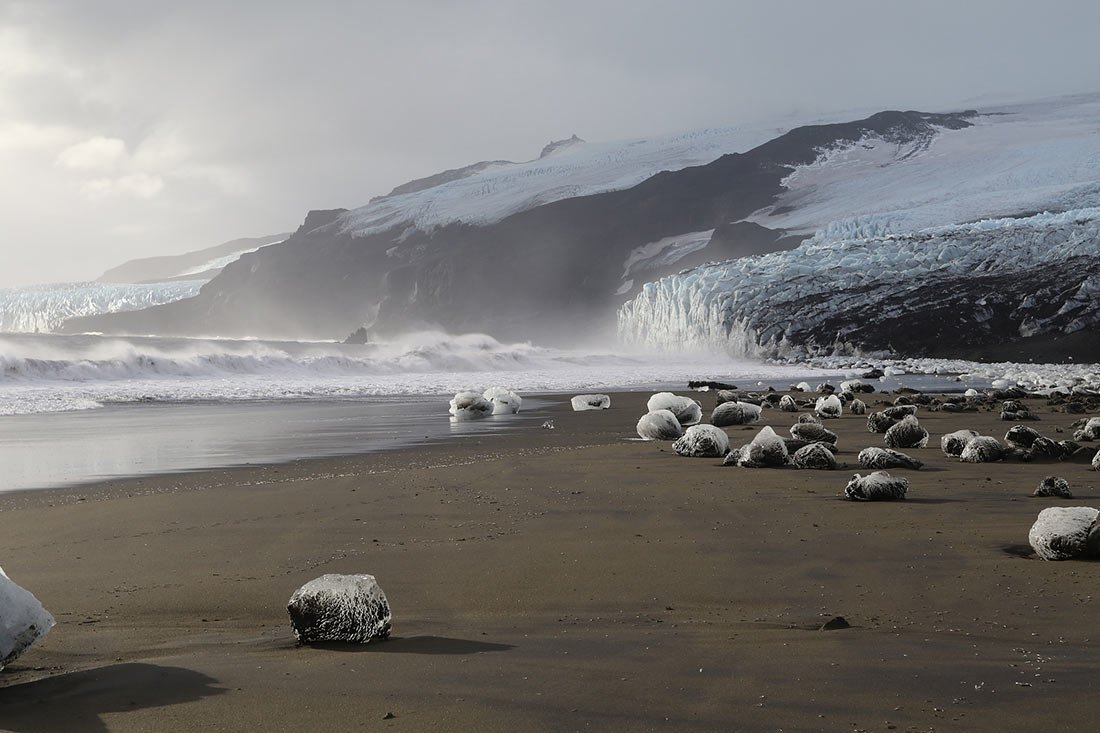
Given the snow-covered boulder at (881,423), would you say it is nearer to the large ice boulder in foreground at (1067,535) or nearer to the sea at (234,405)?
the sea at (234,405)

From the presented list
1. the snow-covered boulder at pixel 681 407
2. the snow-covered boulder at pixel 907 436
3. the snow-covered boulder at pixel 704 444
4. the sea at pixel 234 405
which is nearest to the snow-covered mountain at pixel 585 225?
the sea at pixel 234 405

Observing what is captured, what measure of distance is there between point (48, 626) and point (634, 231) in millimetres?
80239

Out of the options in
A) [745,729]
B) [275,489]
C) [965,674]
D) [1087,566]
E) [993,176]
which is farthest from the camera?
[993,176]

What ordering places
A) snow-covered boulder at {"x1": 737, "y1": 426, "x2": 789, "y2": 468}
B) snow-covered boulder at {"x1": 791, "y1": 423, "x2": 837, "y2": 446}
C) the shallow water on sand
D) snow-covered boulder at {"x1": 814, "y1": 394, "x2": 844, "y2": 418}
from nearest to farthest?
snow-covered boulder at {"x1": 737, "y1": 426, "x2": 789, "y2": 468} → the shallow water on sand → snow-covered boulder at {"x1": 791, "y1": 423, "x2": 837, "y2": 446} → snow-covered boulder at {"x1": 814, "y1": 394, "x2": 844, "y2": 418}

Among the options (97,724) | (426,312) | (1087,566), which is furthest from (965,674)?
(426,312)

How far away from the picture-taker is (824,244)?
4175 cm

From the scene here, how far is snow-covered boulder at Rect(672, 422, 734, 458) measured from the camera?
678 cm

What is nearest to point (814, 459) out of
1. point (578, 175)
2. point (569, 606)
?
point (569, 606)

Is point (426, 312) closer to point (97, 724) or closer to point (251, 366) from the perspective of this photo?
point (251, 366)

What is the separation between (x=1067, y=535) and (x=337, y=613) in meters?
2.38

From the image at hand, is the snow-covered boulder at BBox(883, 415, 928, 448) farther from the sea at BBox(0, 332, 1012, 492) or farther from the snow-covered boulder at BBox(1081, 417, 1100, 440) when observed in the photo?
the sea at BBox(0, 332, 1012, 492)

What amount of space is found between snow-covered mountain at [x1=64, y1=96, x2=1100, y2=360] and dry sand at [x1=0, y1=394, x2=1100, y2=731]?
50036 millimetres

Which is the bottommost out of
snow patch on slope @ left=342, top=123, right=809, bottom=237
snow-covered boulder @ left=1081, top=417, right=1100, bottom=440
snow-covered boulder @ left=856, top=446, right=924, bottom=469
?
snow-covered boulder @ left=1081, top=417, right=1100, bottom=440

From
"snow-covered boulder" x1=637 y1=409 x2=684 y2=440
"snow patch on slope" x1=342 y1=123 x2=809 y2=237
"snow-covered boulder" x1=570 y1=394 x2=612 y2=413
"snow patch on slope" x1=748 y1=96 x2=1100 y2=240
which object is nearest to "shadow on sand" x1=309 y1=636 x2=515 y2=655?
"snow-covered boulder" x1=637 y1=409 x2=684 y2=440
